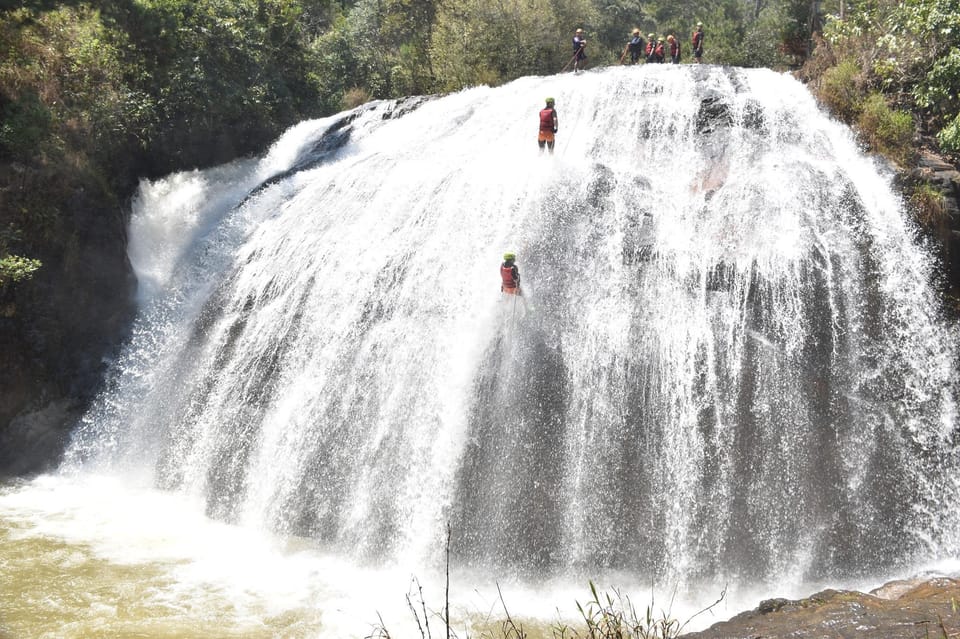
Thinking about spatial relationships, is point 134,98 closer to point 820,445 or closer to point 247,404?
point 247,404

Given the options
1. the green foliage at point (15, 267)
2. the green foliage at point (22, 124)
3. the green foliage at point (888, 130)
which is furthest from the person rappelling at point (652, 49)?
the green foliage at point (15, 267)

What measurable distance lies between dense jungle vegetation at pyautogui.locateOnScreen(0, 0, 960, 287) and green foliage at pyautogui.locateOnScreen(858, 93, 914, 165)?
0.03m

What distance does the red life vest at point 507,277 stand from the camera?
33.6 feet

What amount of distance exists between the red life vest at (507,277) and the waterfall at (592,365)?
42 centimetres

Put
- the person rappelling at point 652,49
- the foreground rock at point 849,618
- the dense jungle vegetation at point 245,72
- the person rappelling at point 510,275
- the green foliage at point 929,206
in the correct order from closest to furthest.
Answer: the foreground rock at point 849,618
the green foliage at point 929,206
the person rappelling at point 510,275
the dense jungle vegetation at point 245,72
the person rappelling at point 652,49

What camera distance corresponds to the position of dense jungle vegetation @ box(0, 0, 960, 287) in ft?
39.8

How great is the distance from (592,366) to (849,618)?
469 centimetres

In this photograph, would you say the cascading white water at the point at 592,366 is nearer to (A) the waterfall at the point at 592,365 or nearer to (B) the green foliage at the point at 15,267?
(A) the waterfall at the point at 592,365

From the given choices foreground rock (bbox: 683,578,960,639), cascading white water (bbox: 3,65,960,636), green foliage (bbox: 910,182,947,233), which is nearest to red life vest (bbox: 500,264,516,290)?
cascading white water (bbox: 3,65,960,636)

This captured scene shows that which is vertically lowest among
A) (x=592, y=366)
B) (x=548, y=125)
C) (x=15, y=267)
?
(x=592, y=366)

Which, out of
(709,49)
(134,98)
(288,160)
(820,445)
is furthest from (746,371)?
(709,49)

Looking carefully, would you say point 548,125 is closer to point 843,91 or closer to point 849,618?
point 843,91

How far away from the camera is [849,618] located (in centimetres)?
588

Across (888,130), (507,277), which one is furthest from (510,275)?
(888,130)
